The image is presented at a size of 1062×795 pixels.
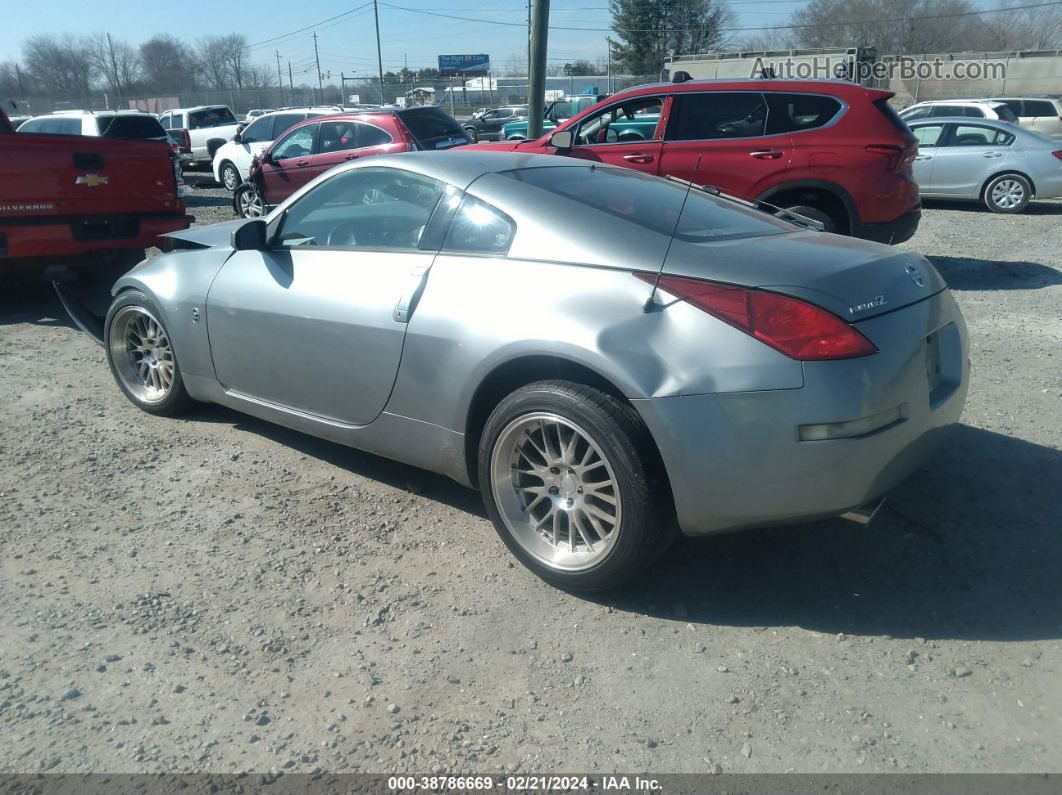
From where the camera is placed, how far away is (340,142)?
40.6ft

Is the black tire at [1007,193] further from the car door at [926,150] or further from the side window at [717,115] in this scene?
the side window at [717,115]

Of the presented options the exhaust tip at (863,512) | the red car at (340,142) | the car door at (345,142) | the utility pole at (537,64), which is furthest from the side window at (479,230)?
the car door at (345,142)

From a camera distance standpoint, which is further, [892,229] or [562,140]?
[562,140]

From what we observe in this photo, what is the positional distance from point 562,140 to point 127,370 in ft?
17.1

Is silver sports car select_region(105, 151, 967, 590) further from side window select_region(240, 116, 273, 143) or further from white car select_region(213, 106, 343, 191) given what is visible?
side window select_region(240, 116, 273, 143)

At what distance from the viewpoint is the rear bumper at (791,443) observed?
2789 millimetres

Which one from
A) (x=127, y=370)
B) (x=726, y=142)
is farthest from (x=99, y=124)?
(x=127, y=370)

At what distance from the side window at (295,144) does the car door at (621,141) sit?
511 cm

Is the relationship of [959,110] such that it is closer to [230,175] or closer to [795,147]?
[795,147]

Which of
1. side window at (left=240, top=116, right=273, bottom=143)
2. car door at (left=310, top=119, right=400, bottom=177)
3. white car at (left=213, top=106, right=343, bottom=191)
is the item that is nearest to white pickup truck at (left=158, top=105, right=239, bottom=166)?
white car at (left=213, top=106, right=343, bottom=191)

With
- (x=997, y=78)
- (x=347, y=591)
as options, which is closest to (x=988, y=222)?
(x=347, y=591)

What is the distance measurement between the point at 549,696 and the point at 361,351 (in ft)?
5.52

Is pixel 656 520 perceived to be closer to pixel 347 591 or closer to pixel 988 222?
pixel 347 591

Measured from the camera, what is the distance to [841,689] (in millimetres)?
2730
